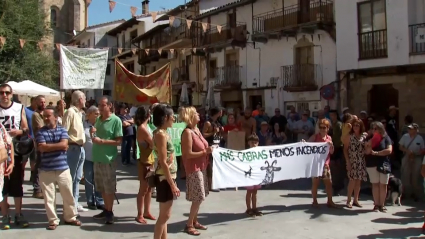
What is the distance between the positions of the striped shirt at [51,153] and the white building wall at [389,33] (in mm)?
14367

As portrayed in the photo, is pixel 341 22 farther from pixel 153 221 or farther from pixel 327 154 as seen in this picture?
pixel 153 221

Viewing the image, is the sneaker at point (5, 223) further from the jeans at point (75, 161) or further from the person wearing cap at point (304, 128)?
the person wearing cap at point (304, 128)

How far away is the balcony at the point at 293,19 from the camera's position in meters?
20.7

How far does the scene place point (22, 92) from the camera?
15.3 metres

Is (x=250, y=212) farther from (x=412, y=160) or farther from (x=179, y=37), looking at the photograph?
(x=179, y=37)

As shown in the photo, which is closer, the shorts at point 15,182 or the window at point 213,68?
the shorts at point 15,182

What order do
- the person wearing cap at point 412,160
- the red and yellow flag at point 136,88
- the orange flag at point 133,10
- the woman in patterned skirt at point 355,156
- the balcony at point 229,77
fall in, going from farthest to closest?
the balcony at point 229,77, the orange flag at point 133,10, the red and yellow flag at point 136,88, the person wearing cap at point 412,160, the woman in patterned skirt at point 355,156

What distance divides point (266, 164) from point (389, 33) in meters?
12.4

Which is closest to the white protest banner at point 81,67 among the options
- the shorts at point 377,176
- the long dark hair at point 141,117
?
the long dark hair at point 141,117

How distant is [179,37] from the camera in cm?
3191

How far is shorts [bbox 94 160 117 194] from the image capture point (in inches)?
272

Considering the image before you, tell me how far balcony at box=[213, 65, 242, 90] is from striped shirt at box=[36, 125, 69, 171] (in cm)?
1998

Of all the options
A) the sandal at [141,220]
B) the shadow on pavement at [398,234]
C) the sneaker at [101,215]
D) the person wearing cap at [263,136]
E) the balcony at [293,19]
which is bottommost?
the shadow on pavement at [398,234]

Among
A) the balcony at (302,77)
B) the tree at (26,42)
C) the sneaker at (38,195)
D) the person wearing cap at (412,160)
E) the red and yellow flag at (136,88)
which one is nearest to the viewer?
the sneaker at (38,195)
